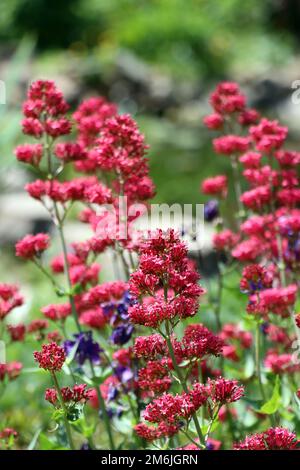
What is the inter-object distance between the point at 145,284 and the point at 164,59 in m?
12.9

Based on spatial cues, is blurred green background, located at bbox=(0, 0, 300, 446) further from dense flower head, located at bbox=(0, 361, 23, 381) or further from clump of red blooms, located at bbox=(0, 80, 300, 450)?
dense flower head, located at bbox=(0, 361, 23, 381)

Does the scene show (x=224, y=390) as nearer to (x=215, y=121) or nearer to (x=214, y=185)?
(x=214, y=185)

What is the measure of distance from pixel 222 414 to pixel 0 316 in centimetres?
92

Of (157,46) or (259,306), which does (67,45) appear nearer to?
(157,46)

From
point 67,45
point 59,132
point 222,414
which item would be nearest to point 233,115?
point 59,132

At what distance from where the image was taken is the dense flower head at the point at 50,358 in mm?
1899

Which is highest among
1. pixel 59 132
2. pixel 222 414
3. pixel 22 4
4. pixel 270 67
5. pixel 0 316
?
pixel 22 4

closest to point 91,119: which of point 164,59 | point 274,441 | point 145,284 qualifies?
point 145,284

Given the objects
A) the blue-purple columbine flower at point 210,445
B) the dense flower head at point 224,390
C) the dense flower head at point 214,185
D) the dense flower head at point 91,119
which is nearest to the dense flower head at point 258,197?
the dense flower head at point 214,185

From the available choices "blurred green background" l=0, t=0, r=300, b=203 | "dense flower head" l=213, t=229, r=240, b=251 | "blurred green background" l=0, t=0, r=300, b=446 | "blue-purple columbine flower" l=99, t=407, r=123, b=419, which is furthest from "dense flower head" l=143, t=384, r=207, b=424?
"blurred green background" l=0, t=0, r=300, b=203

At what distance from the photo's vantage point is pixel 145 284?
188cm

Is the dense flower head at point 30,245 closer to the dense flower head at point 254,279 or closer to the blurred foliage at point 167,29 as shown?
the dense flower head at point 254,279

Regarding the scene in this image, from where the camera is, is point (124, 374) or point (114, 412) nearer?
point (124, 374)

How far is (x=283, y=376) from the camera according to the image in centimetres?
290
